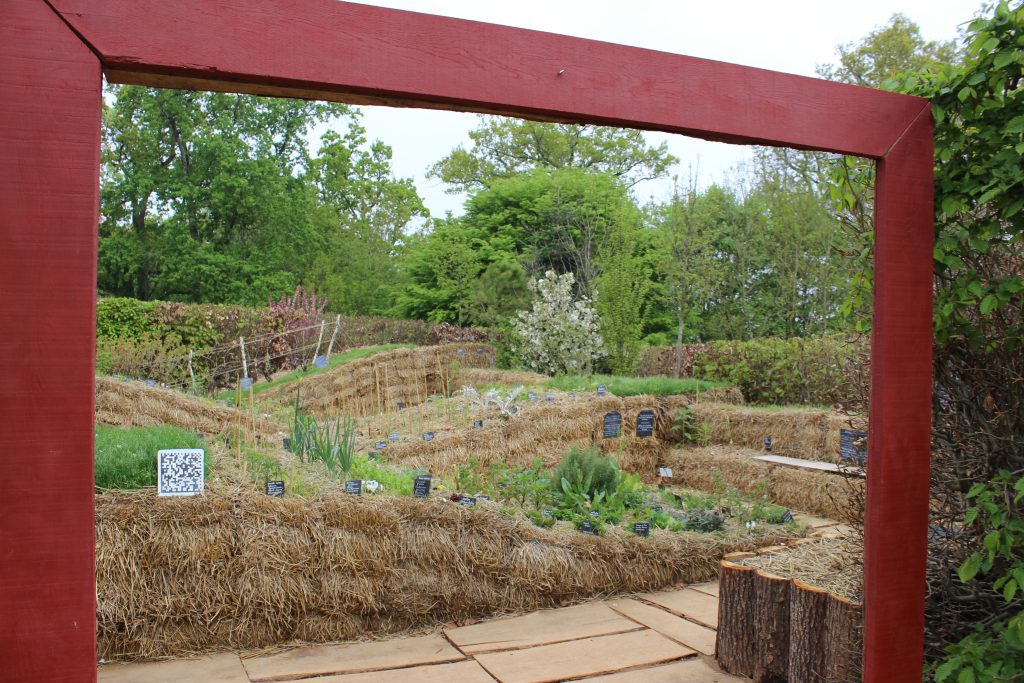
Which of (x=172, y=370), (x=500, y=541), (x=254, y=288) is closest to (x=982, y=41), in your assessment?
(x=500, y=541)

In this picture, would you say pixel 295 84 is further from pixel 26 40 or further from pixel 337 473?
pixel 337 473

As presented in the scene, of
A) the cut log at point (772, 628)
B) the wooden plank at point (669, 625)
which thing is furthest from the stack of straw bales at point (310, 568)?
the cut log at point (772, 628)

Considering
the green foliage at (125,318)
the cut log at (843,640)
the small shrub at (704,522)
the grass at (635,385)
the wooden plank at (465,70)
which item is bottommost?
the small shrub at (704,522)

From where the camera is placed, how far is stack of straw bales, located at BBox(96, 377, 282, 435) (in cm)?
512

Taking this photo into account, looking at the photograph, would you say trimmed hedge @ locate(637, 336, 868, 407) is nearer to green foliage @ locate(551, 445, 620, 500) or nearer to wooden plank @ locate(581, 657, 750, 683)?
green foliage @ locate(551, 445, 620, 500)

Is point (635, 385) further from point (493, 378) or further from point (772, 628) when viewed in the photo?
point (772, 628)

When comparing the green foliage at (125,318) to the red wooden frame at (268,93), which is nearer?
the red wooden frame at (268,93)

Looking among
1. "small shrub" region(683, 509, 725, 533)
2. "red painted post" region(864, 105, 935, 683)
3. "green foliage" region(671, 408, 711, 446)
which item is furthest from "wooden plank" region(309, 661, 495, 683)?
"green foliage" region(671, 408, 711, 446)

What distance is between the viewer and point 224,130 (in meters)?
19.9

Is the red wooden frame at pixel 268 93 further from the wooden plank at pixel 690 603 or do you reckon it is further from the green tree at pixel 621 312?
the green tree at pixel 621 312

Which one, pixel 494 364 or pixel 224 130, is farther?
pixel 224 130

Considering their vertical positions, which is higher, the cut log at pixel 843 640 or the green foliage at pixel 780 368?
the green foliage at pixel 780 368

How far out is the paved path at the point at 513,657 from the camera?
3014 millimetres

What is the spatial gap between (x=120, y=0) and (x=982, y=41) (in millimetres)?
2052
